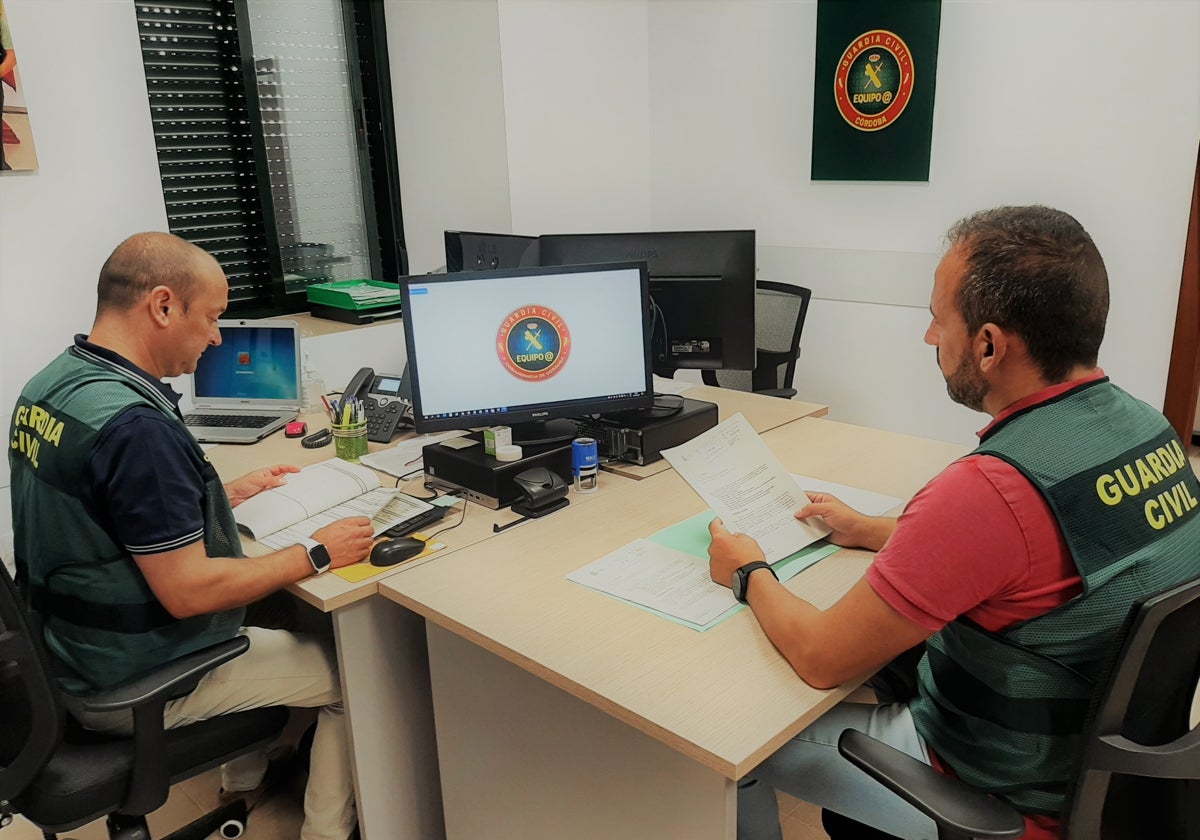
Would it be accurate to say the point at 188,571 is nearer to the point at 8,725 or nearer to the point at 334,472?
the point at 8,725

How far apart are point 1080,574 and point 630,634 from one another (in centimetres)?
65

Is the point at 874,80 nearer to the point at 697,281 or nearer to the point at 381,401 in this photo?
the point at 697,281

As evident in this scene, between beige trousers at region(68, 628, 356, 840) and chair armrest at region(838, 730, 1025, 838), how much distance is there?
1064 millimetres

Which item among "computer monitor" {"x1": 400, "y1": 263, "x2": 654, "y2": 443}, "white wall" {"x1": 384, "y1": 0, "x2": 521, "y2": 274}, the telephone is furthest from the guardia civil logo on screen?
"white wall" {"x1": 384, "y1": 0, "x2": 521, "y2": 274}

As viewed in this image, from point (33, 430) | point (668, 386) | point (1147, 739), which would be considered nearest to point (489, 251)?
point (668, 386)

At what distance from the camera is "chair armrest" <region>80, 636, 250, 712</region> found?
4.74 feet

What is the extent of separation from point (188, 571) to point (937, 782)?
1.21 m

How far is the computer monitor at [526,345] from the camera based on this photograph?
6.52ft

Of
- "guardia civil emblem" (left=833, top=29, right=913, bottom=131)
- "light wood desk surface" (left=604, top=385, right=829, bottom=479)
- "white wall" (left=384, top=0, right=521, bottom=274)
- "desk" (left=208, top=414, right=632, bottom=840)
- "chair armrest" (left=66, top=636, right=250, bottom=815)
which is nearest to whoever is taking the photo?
"chair armrest" (left=66, top=636, right=250, bottom=815)

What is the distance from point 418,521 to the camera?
1.86 m

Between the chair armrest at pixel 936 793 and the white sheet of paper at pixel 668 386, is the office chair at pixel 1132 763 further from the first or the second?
the white sheet of paper at pixel 668 386

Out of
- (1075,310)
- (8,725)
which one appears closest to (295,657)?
(8,725)

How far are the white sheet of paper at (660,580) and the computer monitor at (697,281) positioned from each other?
889 mm

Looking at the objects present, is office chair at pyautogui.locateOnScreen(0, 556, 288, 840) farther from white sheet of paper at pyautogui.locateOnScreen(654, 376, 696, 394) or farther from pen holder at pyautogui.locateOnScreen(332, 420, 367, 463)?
white sheet of paper at pyautogui.locateOnScreen(654, 376, 696, 394)
